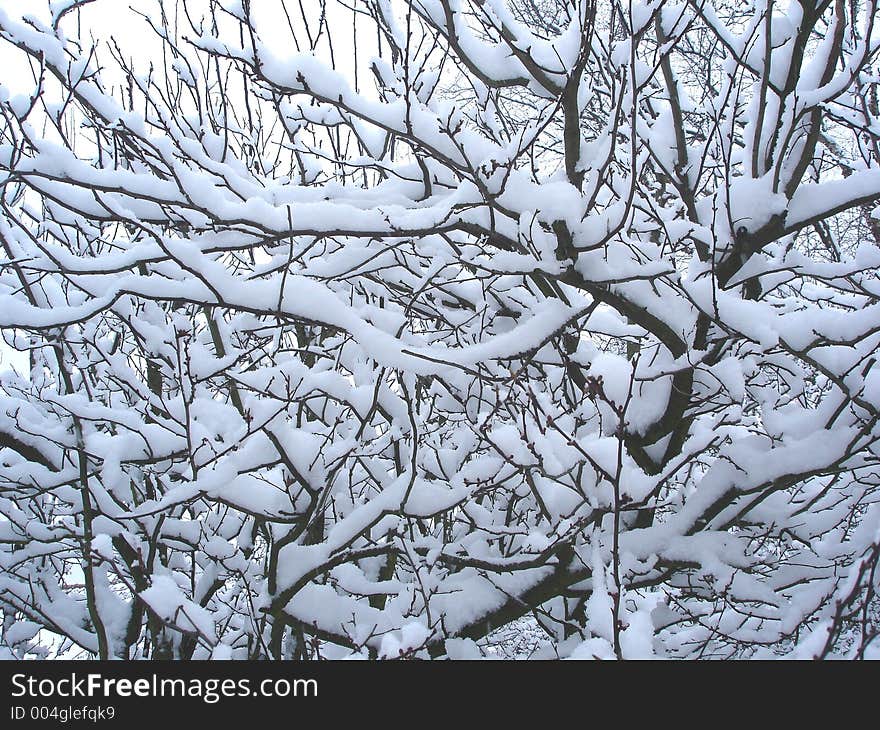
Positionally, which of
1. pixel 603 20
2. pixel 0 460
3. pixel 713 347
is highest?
Answer: pixel 603 20

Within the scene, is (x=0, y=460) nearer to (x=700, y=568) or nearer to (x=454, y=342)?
(x=454, y=342)

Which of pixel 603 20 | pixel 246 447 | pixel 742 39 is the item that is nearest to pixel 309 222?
pixel 246 447

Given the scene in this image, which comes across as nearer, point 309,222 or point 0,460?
point 309,222

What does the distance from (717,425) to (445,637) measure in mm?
1363

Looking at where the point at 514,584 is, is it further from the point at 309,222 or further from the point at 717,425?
the point at 309,222

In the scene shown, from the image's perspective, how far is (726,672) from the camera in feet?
5.54

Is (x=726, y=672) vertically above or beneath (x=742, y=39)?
beneath

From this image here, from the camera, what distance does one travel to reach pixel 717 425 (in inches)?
84.4

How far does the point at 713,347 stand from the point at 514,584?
1.27 m

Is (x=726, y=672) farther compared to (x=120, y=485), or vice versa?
(x=120, y=485)

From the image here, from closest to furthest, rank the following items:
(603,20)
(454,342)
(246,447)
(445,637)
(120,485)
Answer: (246,447) < (445,637) < (120,485) < (454,342) < (603,20)

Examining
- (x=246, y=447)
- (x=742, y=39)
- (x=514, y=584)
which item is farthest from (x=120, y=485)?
(x=742, y=39)

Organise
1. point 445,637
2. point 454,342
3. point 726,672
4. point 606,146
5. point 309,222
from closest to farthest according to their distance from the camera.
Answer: point 726,672 → point 309,222 → point 606,146 → point 445,637 → point 454,342

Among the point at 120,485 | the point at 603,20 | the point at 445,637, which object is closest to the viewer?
the point at 445,637
